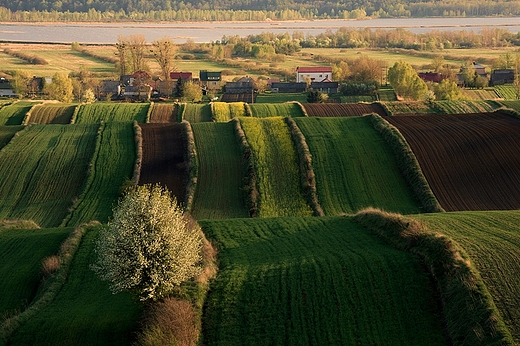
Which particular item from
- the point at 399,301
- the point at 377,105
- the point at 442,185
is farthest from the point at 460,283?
the point at 377,105

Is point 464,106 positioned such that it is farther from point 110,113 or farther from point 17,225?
point 17,225

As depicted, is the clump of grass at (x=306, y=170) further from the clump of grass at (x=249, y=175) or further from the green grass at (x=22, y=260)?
the green grass at (x=22, y=260)

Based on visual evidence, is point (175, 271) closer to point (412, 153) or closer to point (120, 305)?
point (120, 305)

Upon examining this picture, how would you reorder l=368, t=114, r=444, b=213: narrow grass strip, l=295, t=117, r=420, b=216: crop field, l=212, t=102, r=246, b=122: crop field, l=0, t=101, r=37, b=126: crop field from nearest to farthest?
l=368, t=114, r=444, b=213: narrow grass strip < l=295, t=117, r=420, b=216: crop field < l=0, t=101, r=37, b=126: crop field < l=212, t=102, r=246, b=122: crop field

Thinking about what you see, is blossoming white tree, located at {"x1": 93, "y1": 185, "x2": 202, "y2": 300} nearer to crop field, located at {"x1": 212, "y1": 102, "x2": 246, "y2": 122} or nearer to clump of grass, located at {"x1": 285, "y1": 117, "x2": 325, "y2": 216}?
clump of grass, located at {"x1": 285, "y1": 117, "x2": 325, "y2": 216}

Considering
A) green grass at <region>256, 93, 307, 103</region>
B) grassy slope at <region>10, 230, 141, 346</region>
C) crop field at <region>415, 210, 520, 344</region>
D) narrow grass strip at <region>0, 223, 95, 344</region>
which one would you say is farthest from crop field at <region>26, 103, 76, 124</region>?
crop field at <region>415, 210, 520, 344</region>
